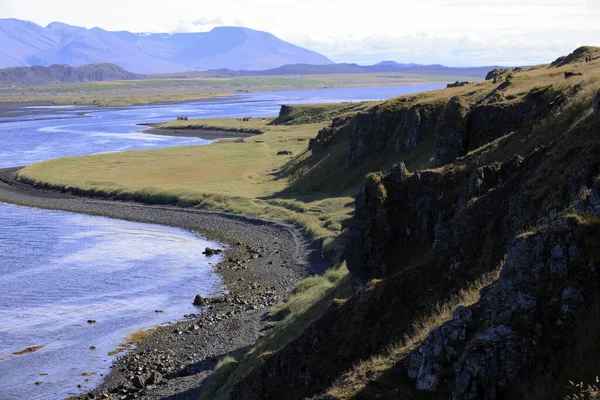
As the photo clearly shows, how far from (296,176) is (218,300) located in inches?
1716

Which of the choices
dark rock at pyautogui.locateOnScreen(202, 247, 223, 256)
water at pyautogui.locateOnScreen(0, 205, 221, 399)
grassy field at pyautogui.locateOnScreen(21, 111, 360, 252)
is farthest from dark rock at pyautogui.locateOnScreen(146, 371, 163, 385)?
dark rock at pyautogui.locateOnScreen(202, 247, 223, 256)

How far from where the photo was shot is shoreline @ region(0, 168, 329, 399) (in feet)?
108

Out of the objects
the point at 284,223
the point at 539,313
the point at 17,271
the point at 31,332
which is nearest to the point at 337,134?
the point at 284,223

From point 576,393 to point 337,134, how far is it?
268ft

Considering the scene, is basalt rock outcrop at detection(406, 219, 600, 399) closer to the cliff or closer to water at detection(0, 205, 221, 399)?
the cliff

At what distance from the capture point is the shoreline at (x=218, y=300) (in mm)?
32844

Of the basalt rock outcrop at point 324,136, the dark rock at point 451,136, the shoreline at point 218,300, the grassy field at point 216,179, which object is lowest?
the shoreline at point 218,300

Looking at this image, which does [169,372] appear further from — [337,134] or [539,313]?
[337,134]

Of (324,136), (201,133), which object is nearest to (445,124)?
(324,136)

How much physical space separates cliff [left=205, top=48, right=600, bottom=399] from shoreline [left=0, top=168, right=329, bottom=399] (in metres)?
11.4

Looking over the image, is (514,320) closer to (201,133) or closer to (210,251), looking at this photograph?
(210,251)

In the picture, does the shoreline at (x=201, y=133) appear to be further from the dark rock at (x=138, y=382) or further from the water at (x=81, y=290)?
the dark rock at (x=138, y=382)

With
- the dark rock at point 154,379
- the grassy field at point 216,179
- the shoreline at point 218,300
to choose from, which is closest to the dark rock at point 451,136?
the shoreline at point 218,300

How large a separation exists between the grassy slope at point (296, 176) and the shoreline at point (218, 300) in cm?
210
